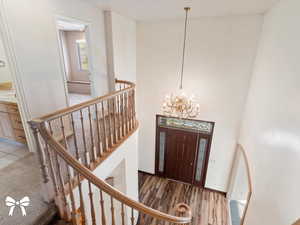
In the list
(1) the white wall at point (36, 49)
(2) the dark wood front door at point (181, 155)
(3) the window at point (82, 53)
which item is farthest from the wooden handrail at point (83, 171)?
(3) the window at point (82, 53)

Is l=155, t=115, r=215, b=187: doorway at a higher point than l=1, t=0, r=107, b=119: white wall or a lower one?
lower

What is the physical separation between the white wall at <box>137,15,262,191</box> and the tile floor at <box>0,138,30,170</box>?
3424 mm

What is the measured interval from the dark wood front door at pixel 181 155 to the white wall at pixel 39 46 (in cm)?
373

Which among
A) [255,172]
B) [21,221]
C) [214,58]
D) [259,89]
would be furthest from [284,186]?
[214,58]

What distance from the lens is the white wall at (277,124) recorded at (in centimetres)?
188

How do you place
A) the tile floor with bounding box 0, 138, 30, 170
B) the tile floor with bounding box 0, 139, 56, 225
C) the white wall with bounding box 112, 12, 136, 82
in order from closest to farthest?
the tile floor with bounding box 0, 139, 56, 225, the tile floor with bounding box 0, 138, 30, 170, the white wall with bounding box 112, 12, 136, 82

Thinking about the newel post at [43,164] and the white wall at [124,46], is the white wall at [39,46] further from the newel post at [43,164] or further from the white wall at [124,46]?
the newel post at [43,164]

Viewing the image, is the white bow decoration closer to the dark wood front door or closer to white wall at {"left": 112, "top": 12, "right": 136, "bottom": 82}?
white wall at {"left": 112, "top": 12, "right": 136, "bottom": 82}

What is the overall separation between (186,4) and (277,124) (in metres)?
2.74

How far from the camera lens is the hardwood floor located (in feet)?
14.8

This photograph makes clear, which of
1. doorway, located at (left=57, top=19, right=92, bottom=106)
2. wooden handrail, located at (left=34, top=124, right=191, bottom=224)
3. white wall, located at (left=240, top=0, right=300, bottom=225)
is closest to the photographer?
wooden handrail, located at (left=34, top=124, right=191, bottom=224)

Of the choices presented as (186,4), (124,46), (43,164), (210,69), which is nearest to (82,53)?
(124,46)

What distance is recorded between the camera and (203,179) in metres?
5.49

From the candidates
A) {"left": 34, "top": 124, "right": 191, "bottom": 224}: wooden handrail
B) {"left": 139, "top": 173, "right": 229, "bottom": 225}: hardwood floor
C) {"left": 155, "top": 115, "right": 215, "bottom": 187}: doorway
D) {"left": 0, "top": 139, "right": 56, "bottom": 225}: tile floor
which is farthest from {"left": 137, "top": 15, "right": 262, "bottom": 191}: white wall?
{"left": 34, "top": 124, "right": 191, "bottom": 224}: wooden handrail
